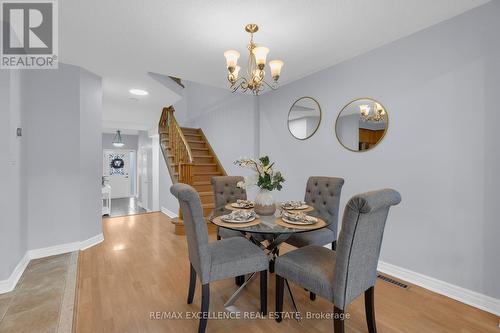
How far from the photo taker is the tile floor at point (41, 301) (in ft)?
5.68

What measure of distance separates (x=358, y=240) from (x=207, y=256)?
1.01m

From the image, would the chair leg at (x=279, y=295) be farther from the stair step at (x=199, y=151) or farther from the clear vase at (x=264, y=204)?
the stair step at (x=199, y=151)

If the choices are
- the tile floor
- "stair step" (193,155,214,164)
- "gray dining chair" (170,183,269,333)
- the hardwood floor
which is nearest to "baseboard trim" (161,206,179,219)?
"stair step" (193,155,214,164)

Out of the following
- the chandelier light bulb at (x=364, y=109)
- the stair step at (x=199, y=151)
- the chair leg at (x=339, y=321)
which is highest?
the chandelier light bulb at (x=364, y=109)

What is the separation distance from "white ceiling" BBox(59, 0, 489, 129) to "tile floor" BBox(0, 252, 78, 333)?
8.30 feet

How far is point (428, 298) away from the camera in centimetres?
212

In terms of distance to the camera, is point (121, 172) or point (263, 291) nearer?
point (263, 291)

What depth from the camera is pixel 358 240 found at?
4.46 feet

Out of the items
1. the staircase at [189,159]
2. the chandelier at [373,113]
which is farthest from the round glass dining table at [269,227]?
the staircase at [189,159]

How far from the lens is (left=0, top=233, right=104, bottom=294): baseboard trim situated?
215 cm

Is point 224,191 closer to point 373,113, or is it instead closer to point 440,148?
point 373,113

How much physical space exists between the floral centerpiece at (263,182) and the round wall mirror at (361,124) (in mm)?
→ 1334

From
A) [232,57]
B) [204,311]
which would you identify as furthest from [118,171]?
[204,311]

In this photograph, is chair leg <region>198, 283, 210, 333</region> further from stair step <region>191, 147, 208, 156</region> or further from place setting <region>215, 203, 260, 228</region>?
stair step <region>191, 147, 208, 156</region>
